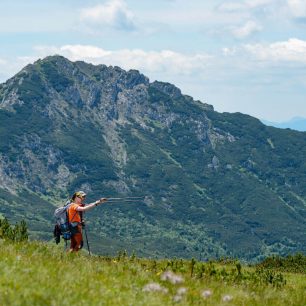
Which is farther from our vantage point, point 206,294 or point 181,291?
point 206,294

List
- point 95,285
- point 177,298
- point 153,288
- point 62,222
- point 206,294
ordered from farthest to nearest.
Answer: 1. point 62,222
2. point 206,294
3. point 153,288
4. point 177,298
5. point 95,285

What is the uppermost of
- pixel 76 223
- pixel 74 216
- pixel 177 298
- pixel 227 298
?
pixel 74 216

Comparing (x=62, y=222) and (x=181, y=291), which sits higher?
(x=62, y=222)

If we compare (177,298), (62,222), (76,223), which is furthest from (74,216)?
(177,298)

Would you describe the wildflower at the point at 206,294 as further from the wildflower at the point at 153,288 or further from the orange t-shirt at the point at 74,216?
the orange t-shirt at the point at 74,216

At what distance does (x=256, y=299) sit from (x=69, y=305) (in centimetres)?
458

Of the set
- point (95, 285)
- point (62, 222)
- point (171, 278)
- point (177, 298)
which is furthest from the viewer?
point (62, 222)

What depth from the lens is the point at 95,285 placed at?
9078 mm

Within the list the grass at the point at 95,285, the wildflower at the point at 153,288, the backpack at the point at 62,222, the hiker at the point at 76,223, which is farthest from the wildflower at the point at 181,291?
the backpack at the point at 62,222

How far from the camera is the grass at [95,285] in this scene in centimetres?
791

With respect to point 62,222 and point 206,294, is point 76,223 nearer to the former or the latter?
point 62,222

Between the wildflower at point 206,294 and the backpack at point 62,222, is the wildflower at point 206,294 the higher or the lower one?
the lower one

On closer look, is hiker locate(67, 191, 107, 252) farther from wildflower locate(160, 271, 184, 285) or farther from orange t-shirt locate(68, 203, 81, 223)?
wildflower locate(160, 271, 184, 285)

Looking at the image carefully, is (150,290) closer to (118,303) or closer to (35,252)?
(118,303)
